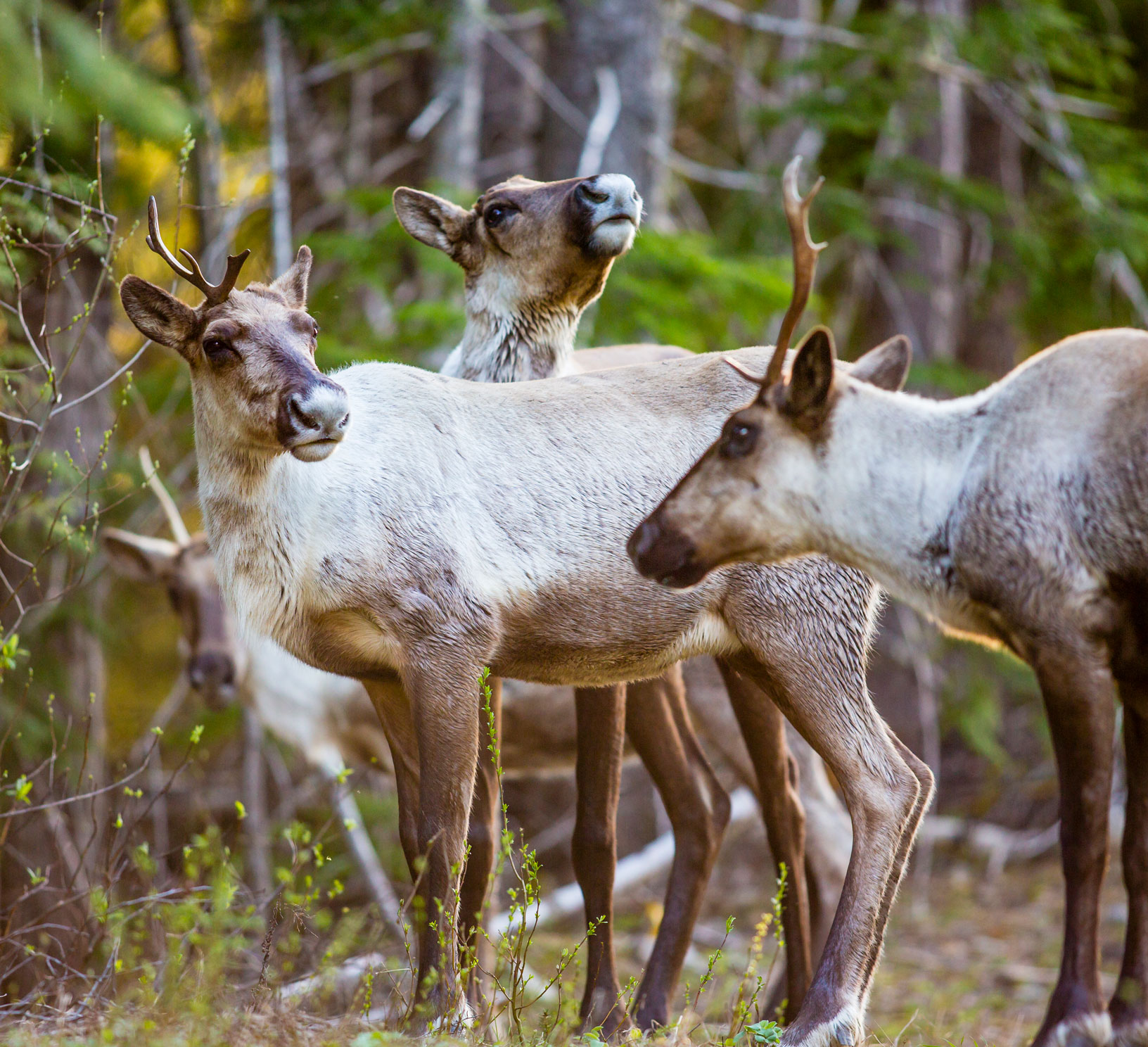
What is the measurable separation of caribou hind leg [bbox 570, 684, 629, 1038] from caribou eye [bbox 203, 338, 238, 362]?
1.85 metres

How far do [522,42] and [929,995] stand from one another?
24.5ft

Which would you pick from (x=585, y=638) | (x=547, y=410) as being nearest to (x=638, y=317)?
(x=547, y=410)

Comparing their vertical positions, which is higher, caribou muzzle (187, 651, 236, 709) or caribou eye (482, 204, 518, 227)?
caribou eye (482, 204, 518, 227)

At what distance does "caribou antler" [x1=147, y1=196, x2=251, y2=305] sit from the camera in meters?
3.79

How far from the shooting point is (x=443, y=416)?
4.28 m


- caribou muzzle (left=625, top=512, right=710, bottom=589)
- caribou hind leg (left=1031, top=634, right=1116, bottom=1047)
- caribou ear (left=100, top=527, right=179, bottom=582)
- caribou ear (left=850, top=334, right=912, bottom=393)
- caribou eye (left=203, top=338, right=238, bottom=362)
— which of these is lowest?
caribou ear (left=100, top=527, right=179, bottom=582)

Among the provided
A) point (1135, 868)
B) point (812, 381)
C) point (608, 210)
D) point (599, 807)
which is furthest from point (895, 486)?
point (608, 210)

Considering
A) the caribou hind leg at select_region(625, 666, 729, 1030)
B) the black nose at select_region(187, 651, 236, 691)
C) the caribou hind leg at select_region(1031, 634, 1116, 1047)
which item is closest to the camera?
the caribou hind leg at select_region(1031, 634, 1116, 1047)

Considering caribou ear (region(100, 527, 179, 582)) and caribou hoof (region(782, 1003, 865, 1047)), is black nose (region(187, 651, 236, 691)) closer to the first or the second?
caribou ear (region(100, 527, 179, 582))

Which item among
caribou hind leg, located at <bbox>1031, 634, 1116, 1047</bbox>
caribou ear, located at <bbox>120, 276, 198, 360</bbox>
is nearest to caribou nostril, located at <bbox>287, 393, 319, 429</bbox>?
caribou ear, located at <bbox>120, 276, 198, 360</bbox>

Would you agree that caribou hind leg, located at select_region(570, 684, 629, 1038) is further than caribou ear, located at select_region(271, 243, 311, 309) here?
Yes

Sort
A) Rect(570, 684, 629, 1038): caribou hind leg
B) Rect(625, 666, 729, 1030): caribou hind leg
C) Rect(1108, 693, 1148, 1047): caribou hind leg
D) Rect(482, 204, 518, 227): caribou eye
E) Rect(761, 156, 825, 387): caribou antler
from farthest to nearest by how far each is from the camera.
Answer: Rect(482, 204, 518, 227): caribou eye
Rect(625, 666, 729, 1030): caribou hind leg
Rect(570, 684, 629, 1038): caribou hind leg
Rect(1108, 693, 1148, 1047): caribou hind leg
Rect(761, 156, 825, 387): caribou antler

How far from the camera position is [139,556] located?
7379mm

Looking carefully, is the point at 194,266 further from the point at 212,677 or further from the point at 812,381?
the point at 212,677
